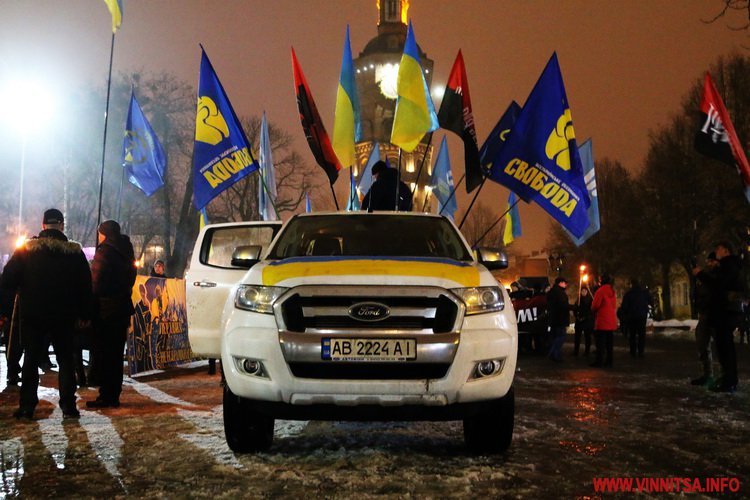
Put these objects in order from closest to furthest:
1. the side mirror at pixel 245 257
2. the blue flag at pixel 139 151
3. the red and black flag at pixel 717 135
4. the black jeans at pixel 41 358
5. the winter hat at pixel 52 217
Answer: the side mirror at pixel 245 257, the black jeans at pixel 41 358, the winter hat at pixel 52 217, the red and black flag at pixel 717 135, the blue flag at pixel 139 151

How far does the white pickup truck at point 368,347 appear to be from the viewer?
4.77 meters

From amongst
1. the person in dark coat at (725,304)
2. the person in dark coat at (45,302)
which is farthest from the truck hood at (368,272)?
the person in dark coat at (725,304)

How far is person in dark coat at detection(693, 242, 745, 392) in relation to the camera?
9.38m

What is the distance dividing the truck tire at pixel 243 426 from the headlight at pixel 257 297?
0.62 metres

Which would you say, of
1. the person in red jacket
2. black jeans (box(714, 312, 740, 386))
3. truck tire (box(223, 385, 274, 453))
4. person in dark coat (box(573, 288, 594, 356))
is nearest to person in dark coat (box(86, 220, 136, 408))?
truck tire (box(223, 385, 274, 453))

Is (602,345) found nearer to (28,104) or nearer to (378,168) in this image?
(378,168)

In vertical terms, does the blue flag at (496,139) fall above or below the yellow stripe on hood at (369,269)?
above

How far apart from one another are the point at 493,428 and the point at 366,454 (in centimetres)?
94

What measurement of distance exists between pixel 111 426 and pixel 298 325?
9.03 ft

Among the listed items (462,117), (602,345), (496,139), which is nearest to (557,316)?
(602,345)

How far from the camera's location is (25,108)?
34.1m

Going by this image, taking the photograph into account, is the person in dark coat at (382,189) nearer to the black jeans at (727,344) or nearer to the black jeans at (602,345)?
the black jeans at (727,344)

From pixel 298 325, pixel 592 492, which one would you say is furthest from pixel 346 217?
pixel 592 492

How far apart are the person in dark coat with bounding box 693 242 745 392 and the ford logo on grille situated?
6116 mm
